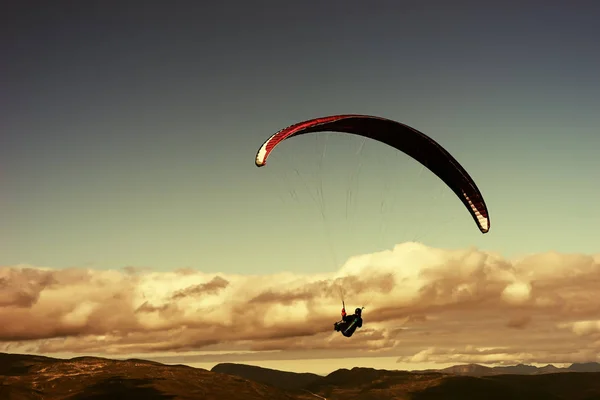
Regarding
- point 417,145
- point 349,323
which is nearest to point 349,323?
point 349,323

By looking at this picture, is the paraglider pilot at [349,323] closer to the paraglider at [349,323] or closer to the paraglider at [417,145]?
the paraglider at [349,323]

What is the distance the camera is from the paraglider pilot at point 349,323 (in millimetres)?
31513

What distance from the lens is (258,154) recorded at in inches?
1097

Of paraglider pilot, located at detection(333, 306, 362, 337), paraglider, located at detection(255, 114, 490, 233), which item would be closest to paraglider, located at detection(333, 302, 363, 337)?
paraglider pilot, located at detection(333, 306, 362, 337)

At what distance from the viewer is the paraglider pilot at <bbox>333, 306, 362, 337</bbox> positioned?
103 feet

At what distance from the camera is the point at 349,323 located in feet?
104

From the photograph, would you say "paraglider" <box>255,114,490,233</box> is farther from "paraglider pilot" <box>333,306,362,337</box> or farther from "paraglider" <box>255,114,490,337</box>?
"paraglider pilot" <box>333,306,362,337</box>

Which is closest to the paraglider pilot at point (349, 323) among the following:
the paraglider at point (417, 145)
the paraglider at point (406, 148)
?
the paraglider at point (406, 148)

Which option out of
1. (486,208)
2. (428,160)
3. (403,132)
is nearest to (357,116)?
(403,132)

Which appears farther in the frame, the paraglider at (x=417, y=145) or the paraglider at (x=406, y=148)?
the paraglider at (x=417, y=145)

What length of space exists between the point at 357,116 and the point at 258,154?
750 cm

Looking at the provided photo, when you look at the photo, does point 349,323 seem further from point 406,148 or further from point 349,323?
point 406,148

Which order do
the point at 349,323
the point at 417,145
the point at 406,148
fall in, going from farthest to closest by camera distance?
the point at 406,148 → the point at 417,145 → the point at 349,323

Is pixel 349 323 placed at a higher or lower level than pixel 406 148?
lower
